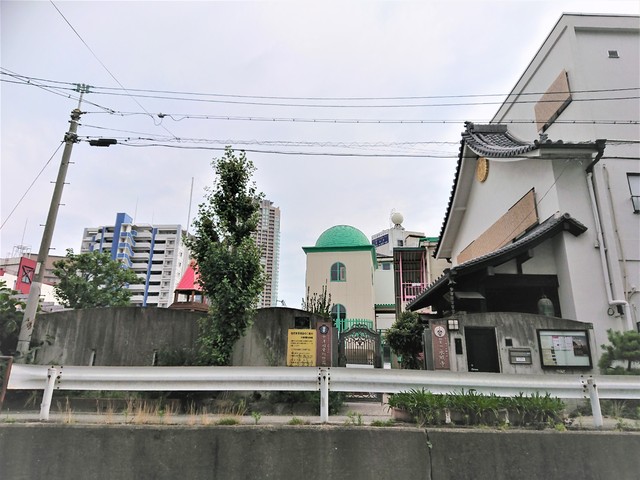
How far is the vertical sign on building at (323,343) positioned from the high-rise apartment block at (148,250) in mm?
77606

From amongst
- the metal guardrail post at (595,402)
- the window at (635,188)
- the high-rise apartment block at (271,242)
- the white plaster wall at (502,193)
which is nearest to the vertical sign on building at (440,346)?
the metal guardrail post at (595,402)

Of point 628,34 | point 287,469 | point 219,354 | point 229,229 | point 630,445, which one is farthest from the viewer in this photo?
point 628,34

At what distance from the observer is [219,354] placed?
827 cm

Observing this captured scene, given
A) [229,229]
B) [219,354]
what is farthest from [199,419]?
[229,229]

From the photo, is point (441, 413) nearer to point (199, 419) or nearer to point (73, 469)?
point (199, 419)

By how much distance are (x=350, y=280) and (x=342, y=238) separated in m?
3.44

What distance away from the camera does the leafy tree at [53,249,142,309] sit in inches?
753

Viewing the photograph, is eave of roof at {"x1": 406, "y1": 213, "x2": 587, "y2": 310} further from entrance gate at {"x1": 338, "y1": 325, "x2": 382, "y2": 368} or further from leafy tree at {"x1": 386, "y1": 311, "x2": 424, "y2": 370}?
leafy tree at {"x1": 386, "y1": 311, "x2": 424, "y2": 370}

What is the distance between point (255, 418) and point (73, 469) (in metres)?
2.23

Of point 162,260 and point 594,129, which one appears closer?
point 594,129

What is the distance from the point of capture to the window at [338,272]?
90.0ft

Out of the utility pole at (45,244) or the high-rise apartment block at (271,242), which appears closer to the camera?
the utility pole at (45,244)

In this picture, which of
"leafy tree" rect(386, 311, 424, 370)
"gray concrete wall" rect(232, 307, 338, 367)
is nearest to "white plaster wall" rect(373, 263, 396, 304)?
"leafy tree" rect(386, 311, 424, 370)

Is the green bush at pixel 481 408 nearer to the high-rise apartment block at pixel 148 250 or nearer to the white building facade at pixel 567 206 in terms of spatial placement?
the white building facade at pixel 567 206
